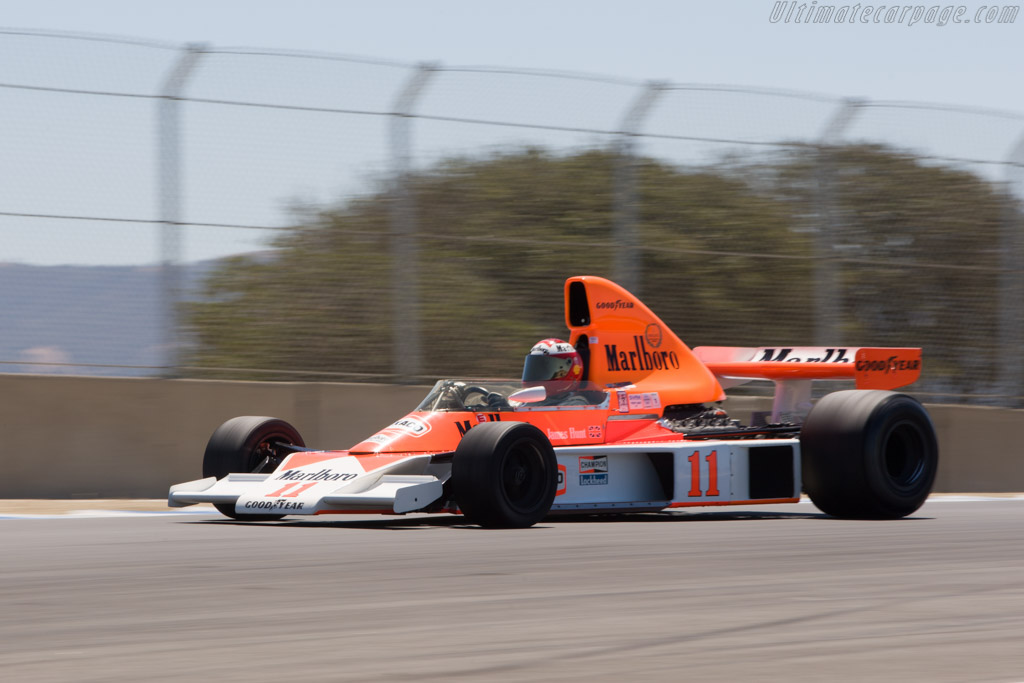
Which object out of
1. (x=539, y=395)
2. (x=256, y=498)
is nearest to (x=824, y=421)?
(x=539, y=395)

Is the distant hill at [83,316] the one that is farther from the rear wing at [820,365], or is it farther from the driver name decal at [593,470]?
the rear wing at [820,365]

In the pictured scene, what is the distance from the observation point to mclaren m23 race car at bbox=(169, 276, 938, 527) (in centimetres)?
886

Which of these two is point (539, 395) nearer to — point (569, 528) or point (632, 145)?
point (569, 528)

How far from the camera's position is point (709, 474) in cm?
1041

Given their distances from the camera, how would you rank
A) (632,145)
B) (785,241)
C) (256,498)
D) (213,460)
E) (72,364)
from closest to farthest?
(256,498) → (213,460) → (72,364) → (632,145) → (785,241)

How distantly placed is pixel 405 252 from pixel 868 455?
5.00 metres

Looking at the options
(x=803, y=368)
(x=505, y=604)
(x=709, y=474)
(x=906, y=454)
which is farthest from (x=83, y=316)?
(x=505, y=604)

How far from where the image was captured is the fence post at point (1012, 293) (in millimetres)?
16016

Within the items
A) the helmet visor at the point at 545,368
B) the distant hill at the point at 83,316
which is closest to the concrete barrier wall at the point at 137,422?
the distant hill at the point at 83,316

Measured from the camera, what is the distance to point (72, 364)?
1189 cm

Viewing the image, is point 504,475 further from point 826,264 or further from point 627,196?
point 826,264

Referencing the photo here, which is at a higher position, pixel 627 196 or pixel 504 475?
pixel 627 196

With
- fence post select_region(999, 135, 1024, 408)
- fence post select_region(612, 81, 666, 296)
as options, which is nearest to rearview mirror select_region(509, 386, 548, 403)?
fence post select_region(612, 81, 666, 296)

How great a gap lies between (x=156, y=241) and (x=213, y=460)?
279cm
